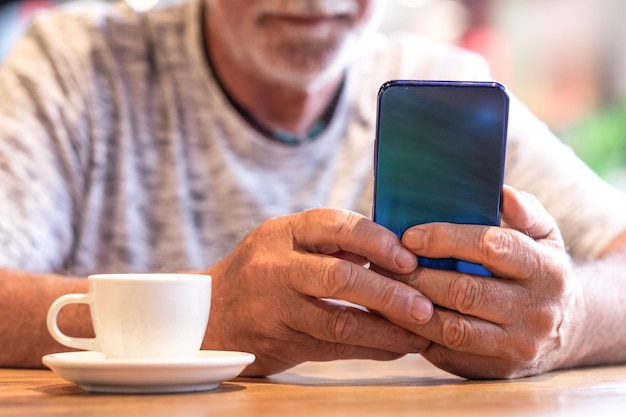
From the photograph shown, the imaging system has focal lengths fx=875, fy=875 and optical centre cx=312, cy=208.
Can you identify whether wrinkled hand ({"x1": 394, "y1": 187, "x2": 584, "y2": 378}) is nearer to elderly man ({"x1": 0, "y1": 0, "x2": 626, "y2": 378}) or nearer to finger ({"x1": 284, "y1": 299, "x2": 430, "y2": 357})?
finger ({"x1": 284, "y1": 299, "x2": 430, "y2": 357})

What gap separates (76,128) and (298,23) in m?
0.43

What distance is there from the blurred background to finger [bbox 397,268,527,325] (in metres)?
2.26

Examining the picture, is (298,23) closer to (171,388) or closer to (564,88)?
(171,388)

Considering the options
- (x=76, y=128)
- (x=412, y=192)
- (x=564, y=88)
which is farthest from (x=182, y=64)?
(x=564, y=88)

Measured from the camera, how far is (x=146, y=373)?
710mm

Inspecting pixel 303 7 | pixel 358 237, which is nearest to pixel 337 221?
pixel 358 237

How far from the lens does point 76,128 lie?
5.01 ft

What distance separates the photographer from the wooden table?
0.65m

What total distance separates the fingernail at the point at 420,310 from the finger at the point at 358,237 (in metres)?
0.03

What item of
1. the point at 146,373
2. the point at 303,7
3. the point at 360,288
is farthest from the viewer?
the point at 303,7

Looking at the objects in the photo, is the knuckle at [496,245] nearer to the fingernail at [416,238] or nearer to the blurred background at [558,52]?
the fingernail at [416,238]

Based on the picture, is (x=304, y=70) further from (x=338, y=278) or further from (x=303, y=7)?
(x=338, y=278)

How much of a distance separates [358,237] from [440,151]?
0.11 m

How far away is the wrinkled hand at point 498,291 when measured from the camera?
82 centimetres
